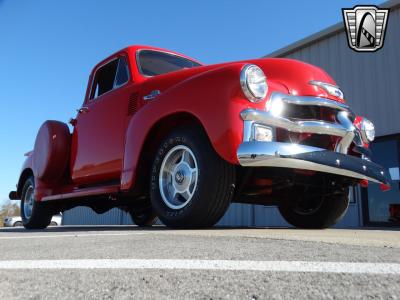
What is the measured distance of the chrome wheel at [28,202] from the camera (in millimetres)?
6545

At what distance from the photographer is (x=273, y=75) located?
3936 mm

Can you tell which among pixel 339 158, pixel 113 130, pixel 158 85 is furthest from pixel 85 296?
pixel 113 130

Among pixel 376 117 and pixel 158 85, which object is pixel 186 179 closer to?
pixel 158 85

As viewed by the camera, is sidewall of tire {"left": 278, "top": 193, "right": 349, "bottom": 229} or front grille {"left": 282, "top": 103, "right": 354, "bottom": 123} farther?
sidewall of tire {"left": 278, "top": 193, "right": 349, "bottom": 229}

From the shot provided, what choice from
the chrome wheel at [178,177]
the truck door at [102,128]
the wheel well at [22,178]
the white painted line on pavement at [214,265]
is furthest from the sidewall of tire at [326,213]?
the wheel well at [22,178]

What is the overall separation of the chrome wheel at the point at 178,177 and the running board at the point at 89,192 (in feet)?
2.62

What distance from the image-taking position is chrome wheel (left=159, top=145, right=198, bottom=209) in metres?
3.57

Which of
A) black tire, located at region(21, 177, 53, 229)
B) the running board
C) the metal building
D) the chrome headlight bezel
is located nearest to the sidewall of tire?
the chrome headlight bezel

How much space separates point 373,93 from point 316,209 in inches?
252

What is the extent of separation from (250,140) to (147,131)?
4.04ft

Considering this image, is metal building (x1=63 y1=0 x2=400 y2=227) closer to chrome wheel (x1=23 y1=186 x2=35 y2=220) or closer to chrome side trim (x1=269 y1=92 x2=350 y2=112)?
chrome side trim (x1=269 y1=92 x2=350 y2=112)

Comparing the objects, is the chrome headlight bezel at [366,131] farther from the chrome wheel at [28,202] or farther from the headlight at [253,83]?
the chrome wheel at [28,202]

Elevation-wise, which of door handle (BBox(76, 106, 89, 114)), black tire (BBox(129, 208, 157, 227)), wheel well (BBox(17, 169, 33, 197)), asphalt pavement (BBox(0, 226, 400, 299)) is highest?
door handle (BBox(76, 106, 89, 114))

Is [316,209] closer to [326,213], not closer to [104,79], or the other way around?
[326,213]
